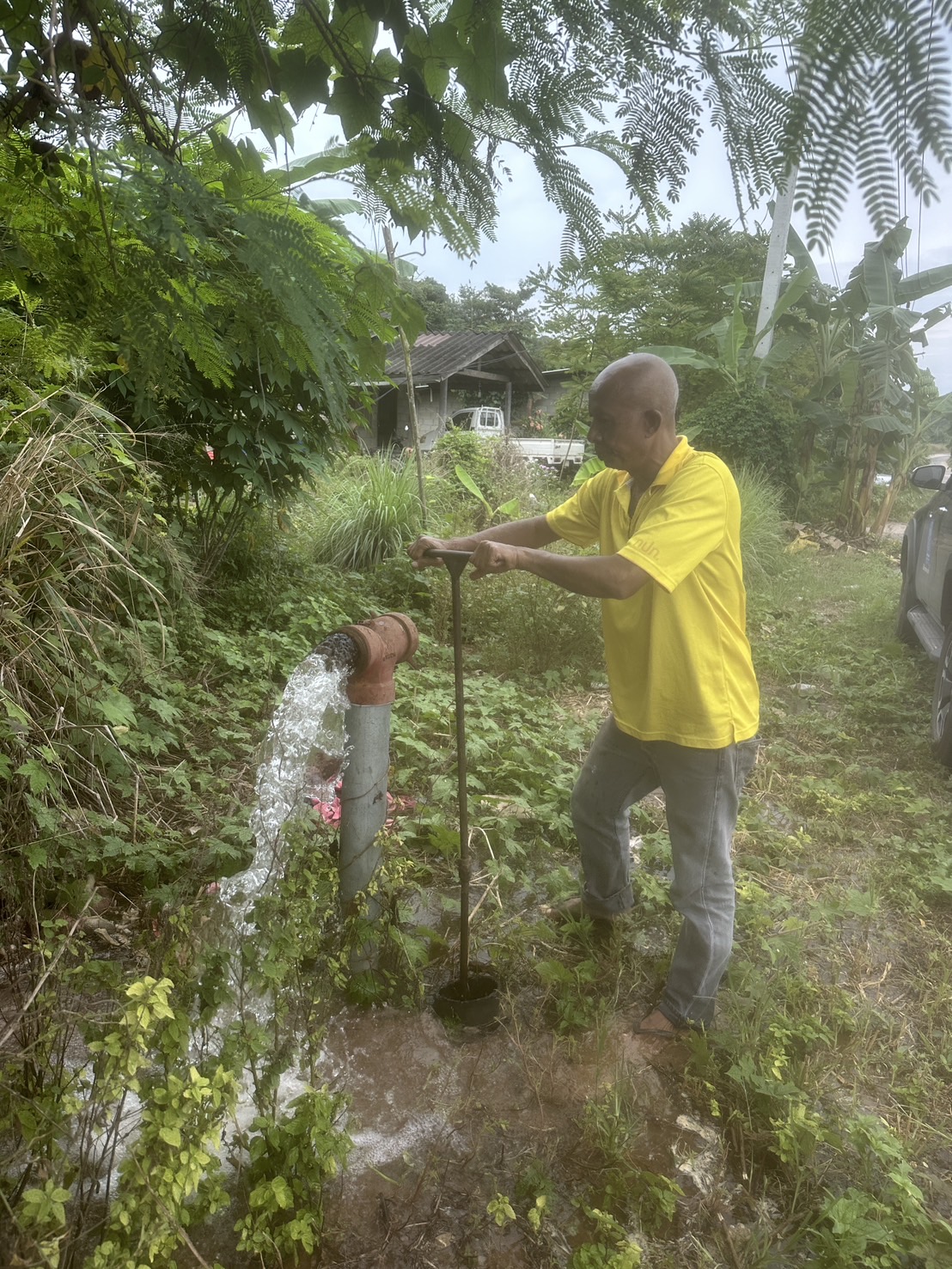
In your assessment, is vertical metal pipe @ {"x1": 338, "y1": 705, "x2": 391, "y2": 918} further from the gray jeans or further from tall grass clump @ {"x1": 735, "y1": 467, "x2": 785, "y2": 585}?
tall grass clump @ {"x1": 735, "y1": 467, "x2": 785, "y2": 585}

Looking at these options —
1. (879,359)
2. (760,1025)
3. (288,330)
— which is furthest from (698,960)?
(879,359)

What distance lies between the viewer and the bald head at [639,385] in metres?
2.19

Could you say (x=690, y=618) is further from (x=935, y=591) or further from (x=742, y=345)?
(x=742, y=345)

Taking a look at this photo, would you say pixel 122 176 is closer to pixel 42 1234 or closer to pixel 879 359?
pixel 42 1234

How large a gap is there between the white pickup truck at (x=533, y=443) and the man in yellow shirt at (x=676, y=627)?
7241 mm

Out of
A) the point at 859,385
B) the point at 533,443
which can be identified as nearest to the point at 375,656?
the point at 859,385

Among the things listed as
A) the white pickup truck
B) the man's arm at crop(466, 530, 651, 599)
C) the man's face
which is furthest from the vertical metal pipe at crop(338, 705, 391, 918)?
the white pickup truck

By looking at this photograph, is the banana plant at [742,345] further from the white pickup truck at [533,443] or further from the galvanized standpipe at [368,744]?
the galvanized standpipe at [368,744]

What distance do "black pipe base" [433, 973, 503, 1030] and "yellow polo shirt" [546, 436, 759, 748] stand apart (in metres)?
0.95

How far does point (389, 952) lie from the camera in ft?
8.76

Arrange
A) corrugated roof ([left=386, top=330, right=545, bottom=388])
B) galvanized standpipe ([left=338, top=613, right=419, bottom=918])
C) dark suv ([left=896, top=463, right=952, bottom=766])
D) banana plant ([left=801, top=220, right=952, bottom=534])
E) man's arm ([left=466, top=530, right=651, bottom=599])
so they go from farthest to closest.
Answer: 1. corrugated roof ([left=386, top=330, right=545, bottom=388])
2. banana plant ([left=801, top=220, right=952, bottom=534])
3. dark suv ([left=896, top=463, right=952, bottom=766])
4. galvanized standpipe ([left=338, top=613, right=419, bottom=918])
5. man's arm ([left=466, top=530, right=651, bottom=599])

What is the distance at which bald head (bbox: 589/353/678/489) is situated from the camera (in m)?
2.20

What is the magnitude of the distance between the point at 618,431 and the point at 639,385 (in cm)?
13

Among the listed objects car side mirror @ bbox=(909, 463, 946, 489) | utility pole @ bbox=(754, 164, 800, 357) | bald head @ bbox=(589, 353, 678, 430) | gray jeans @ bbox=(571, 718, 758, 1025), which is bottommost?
gray jeans @ bbox=(571, 718, 758, 1025)
